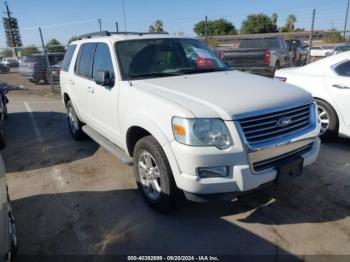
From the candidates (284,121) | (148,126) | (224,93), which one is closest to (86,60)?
(148,126)

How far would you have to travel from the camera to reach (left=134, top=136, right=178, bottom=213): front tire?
3068 millimetres

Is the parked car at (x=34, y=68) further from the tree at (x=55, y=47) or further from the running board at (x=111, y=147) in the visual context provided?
the running board at (x=111, y=147)

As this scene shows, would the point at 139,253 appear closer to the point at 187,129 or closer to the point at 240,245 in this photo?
the point at 240,245

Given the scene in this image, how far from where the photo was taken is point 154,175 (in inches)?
134

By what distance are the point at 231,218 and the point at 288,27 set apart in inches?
3449

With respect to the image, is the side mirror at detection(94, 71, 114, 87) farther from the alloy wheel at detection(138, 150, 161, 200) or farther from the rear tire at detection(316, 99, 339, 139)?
the rear tire at detection(316, 99, 339, 139)

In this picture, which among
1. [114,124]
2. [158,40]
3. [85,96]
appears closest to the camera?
[114,124]

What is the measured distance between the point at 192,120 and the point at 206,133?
169 mm

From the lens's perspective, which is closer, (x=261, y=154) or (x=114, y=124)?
(x=261, y=154)

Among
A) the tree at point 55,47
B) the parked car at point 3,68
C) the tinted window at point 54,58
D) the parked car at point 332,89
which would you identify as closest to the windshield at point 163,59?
the parked car at point 332,89

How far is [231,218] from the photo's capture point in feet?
11.1

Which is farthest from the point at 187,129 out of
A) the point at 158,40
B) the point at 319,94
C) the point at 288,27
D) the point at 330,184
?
the point at 288,27

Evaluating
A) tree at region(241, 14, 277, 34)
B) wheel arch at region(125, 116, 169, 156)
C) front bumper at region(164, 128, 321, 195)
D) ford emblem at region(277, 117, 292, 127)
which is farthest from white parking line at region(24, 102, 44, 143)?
tree at region(241, 14, 277, 34)

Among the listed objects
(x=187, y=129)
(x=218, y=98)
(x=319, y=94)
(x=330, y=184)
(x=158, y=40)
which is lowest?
(x=330, y=184)
